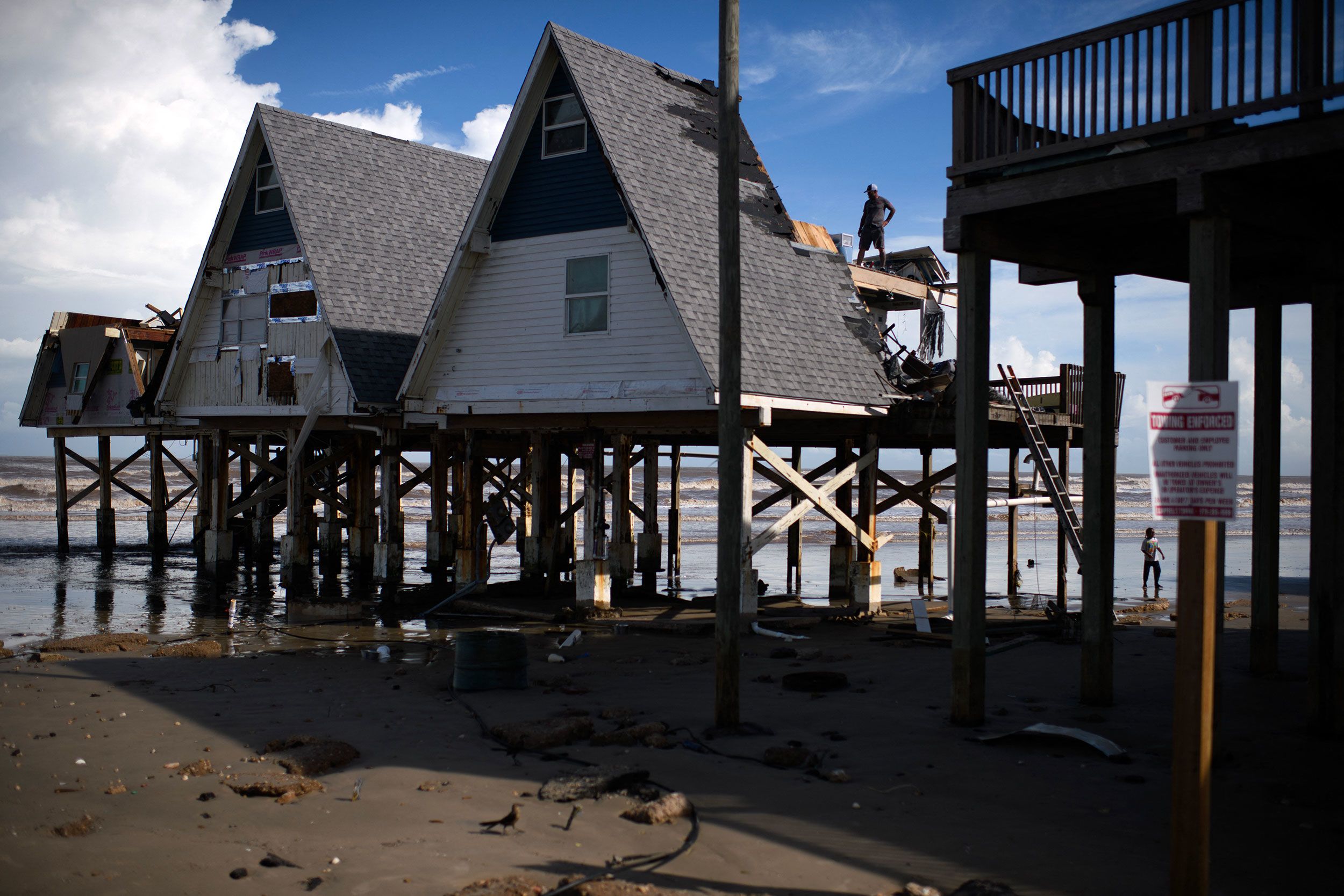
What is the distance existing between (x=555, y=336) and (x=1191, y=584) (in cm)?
1292

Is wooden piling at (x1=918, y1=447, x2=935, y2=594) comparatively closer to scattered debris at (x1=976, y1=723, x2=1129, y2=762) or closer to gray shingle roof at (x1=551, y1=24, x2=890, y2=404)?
gray shingle roof at (x1=551, y1=24, x2=890, y2=404)

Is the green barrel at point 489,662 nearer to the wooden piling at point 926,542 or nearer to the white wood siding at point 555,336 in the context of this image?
the white wood siding at point 555,336

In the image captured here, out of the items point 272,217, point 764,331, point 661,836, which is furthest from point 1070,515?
point 272,217

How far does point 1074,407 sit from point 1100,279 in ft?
33.9

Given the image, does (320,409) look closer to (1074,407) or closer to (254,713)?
(254,713)

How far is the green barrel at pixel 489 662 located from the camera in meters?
11.0

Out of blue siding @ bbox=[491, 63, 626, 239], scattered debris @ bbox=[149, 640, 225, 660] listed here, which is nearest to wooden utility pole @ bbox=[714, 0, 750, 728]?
blue siding @ bbox=[491, 63, 626, 239]

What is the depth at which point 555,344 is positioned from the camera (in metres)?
16.9

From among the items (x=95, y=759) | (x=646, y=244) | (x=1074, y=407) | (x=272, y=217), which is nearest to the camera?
(x=95, y=759)

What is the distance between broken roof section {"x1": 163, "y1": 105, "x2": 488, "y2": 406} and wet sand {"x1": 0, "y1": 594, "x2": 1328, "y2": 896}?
10235 millimetres

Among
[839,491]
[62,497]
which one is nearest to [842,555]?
[839,491]

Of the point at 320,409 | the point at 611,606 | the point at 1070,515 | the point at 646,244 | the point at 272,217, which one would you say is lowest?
the point at 611,606

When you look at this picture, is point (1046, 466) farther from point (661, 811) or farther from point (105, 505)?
point (105, 505)

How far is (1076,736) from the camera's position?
8180 millimetres
